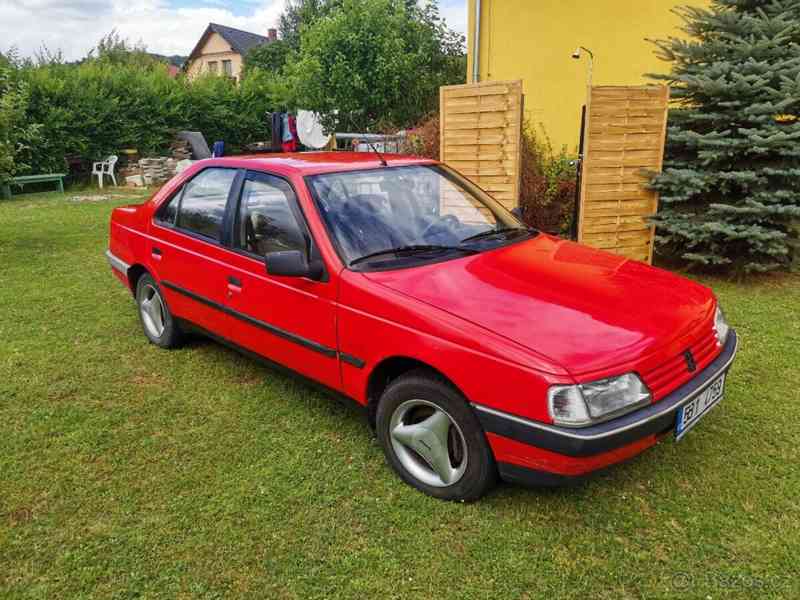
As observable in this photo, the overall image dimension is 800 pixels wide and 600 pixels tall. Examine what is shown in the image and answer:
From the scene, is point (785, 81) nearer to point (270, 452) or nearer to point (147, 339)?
point (270, 452)

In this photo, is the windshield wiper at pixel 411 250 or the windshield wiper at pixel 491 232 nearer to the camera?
the windshield wiper at pixel 411 250

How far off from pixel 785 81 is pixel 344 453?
18.8ft

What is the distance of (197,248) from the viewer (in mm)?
4070

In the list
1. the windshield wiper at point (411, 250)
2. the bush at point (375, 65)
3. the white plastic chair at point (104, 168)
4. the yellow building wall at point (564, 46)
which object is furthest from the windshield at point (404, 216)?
the white plastic chair at point (104, 168)

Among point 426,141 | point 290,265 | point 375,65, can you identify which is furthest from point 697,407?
point 375,65

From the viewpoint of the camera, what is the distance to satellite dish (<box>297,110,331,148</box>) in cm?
1962

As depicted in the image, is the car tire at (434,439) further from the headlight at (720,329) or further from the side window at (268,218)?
the headlight at (720,329)

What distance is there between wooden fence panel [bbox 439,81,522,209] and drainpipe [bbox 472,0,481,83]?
3.90m

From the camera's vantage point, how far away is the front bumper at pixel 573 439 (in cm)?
237

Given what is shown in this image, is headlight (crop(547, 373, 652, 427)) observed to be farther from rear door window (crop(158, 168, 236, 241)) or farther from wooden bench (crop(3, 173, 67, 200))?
wooden bench (crop(3, 173, 67, 200))

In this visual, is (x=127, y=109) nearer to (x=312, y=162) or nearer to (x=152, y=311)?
(x=152, y=311)

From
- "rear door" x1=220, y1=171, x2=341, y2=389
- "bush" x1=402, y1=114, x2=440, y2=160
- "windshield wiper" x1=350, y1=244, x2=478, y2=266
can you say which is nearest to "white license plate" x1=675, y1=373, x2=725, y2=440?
"windshield wiper" x1=350, y1=244, x2=478, y2=266

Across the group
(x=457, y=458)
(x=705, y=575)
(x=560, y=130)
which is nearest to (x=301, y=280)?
(x=457, y=458)

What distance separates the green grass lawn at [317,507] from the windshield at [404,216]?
3.80 feet
